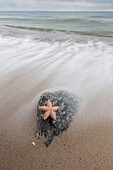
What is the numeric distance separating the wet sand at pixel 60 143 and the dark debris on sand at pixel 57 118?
0.29 ft

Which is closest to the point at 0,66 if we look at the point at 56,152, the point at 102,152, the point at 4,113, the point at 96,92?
the point at 4,113

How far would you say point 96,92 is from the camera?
3.36 meters

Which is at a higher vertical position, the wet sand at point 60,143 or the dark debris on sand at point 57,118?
the dark debris on sand at point 57,118

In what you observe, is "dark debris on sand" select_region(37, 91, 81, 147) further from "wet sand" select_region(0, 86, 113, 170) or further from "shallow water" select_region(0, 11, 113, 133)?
"shallow water" select_region(0, 11, 113, 133)

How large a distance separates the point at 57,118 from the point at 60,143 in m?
0.41

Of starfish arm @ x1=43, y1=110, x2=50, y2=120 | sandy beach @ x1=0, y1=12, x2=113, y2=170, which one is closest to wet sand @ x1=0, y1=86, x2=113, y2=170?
sandy beach @ x1=0, y1=12, x2=113, y2=170

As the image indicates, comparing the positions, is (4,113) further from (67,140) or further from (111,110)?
(111,110)

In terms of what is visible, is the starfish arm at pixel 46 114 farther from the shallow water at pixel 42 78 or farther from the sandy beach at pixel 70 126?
the shallow water at pixel 42 78

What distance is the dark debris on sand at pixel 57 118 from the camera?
7.43 ft

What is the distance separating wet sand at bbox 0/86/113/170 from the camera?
1943 mm

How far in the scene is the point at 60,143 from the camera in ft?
7.11

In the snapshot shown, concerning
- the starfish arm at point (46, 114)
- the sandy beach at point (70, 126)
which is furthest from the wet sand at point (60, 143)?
the starfish arm at point (46, 114)

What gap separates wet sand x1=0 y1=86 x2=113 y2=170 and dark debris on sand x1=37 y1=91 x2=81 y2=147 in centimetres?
9

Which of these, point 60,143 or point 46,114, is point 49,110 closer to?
point 46,114
